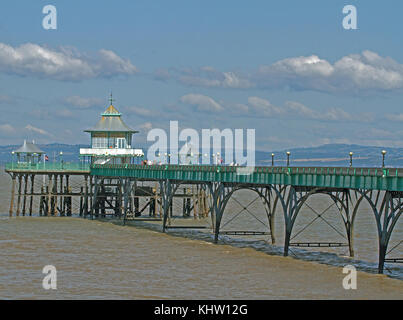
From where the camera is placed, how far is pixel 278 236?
2603 inches

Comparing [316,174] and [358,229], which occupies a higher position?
[316,174]

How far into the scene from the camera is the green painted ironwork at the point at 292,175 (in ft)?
141

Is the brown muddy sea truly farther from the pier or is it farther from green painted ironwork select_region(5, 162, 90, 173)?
green painted ironwork select_region(5, 162, 90, 173)

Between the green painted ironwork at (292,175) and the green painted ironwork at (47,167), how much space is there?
14.0 m

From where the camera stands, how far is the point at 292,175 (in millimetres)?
51000

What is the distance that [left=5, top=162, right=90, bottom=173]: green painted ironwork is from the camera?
8606cm

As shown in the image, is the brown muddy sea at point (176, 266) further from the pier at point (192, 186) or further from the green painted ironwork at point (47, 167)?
the green painted ironwork at point (47, 167)

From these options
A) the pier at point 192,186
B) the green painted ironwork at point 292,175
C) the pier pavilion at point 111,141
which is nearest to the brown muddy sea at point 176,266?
the pier at point 192,186

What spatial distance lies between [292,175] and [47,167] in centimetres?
4124

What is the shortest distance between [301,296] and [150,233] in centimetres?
3088

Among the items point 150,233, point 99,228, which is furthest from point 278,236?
point 99,228

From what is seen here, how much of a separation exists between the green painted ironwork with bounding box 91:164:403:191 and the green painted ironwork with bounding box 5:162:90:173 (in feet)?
46.1

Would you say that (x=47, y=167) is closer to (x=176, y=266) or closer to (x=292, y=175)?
(x=292, y=175)

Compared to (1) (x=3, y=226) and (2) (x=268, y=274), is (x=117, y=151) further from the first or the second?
(2) (x=268, y=274)
